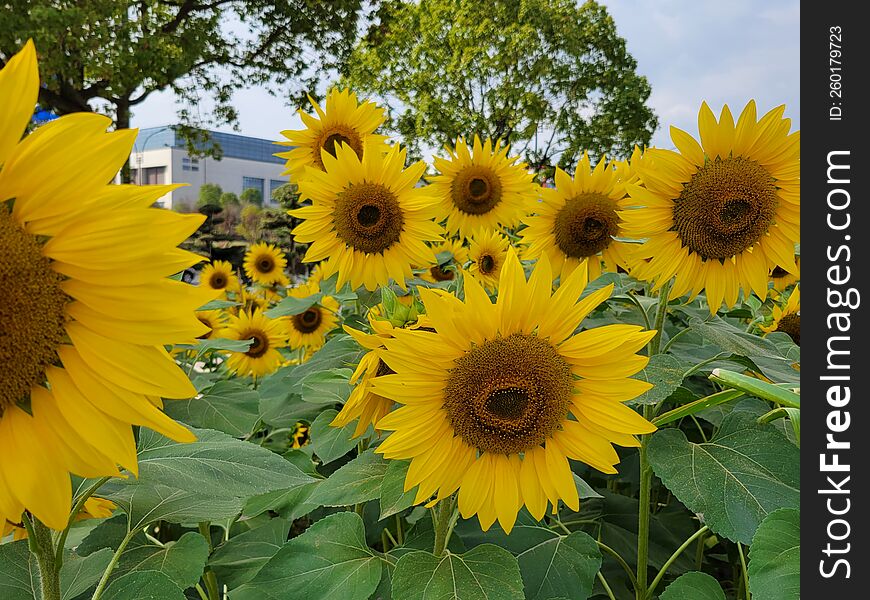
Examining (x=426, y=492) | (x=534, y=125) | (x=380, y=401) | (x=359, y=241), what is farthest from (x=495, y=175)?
(x=534, y=125)

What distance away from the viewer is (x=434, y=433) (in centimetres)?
101

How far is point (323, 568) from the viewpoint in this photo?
111 centimetres

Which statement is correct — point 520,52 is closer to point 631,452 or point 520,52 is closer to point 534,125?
point 534,125

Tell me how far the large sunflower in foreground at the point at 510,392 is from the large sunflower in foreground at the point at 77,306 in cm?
38

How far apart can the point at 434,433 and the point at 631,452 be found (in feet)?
3.06

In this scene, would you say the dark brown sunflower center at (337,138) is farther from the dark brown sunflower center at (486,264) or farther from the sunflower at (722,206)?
the sunflower at (722,206)

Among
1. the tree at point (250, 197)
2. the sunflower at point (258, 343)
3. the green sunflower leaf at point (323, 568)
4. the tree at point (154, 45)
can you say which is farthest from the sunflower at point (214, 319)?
the tree at point (250, 197)

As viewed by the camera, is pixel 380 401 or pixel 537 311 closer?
pixel 537 311

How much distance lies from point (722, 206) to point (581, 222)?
64 cm

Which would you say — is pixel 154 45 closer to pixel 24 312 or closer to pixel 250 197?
pixel 24 312

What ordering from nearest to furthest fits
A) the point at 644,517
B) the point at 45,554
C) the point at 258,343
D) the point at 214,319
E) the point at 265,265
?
the point at 45,554
the point at 644,517
the point at 258,343
the point at 214,319
the point at 265,265

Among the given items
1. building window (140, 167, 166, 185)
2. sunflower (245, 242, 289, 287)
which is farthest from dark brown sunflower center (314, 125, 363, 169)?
building window (140, 167, 166, 185)

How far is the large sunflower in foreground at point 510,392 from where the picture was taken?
3.13 ft
